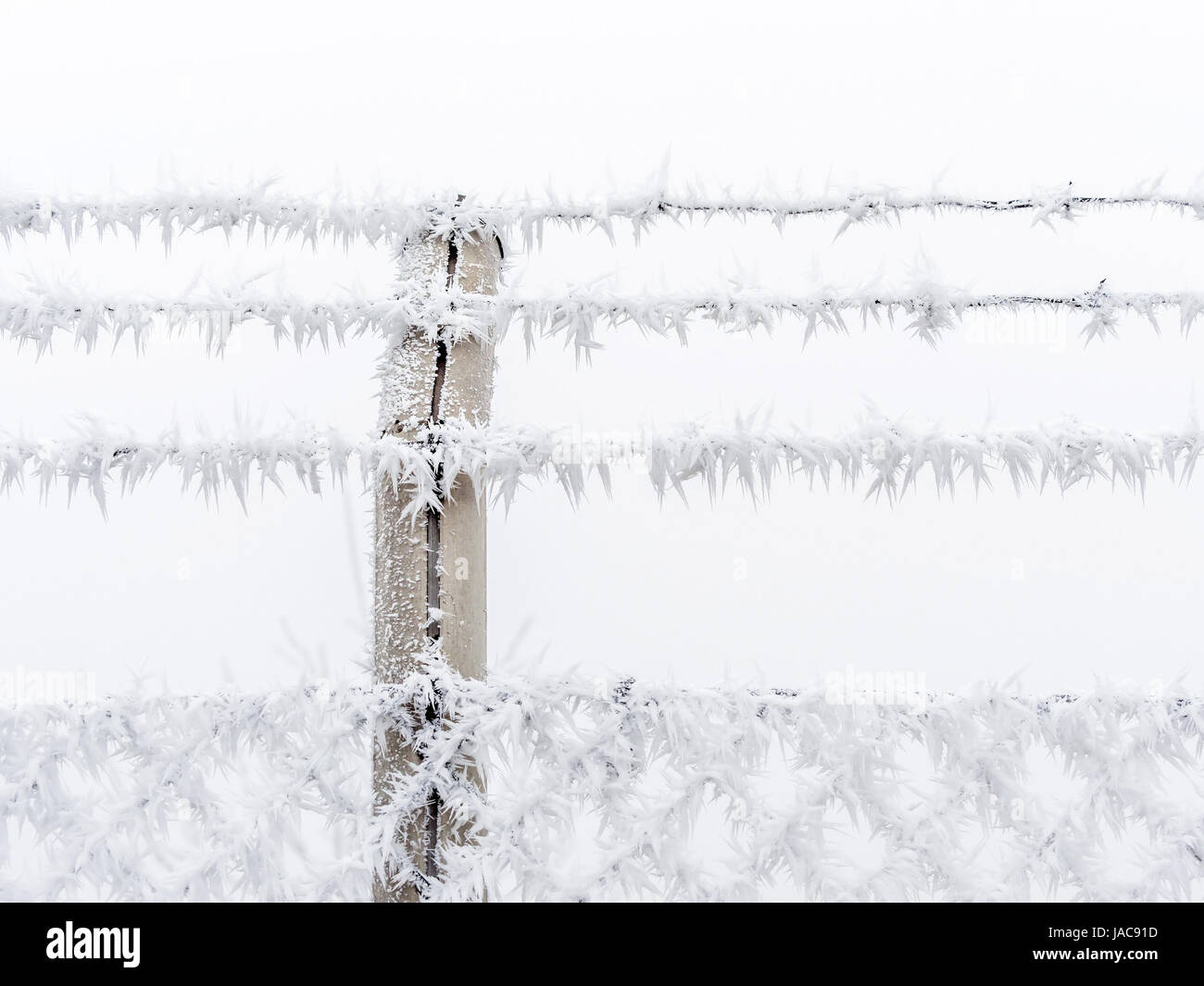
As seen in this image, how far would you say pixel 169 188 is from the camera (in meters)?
0.95

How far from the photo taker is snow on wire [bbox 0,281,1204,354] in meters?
0.89

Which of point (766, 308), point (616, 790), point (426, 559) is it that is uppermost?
point (766, 308)

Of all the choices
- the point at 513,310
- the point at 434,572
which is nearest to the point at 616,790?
the point at 434,572

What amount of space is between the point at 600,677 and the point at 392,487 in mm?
329

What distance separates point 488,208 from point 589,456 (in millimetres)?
382

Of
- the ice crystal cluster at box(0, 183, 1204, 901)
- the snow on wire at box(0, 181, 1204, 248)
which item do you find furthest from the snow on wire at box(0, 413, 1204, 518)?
the snow on wire at box(0, 181, 1204, 248)

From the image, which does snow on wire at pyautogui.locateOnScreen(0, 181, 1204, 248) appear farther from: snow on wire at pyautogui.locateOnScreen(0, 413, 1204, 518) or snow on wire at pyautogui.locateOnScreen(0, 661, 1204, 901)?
snow on wire at pyautogui.locateOnScreen(0, 661, 1204, 901)

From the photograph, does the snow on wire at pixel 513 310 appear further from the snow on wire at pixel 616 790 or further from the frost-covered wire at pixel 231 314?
the snow on wire at pixel 616 790

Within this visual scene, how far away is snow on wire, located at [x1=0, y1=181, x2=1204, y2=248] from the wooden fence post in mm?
93

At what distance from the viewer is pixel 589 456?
0.81 m

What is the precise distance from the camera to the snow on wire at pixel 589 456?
814mm

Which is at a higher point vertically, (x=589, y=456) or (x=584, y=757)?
(x=589, y=456)

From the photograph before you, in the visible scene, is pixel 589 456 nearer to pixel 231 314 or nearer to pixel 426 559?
pixel 426 559
